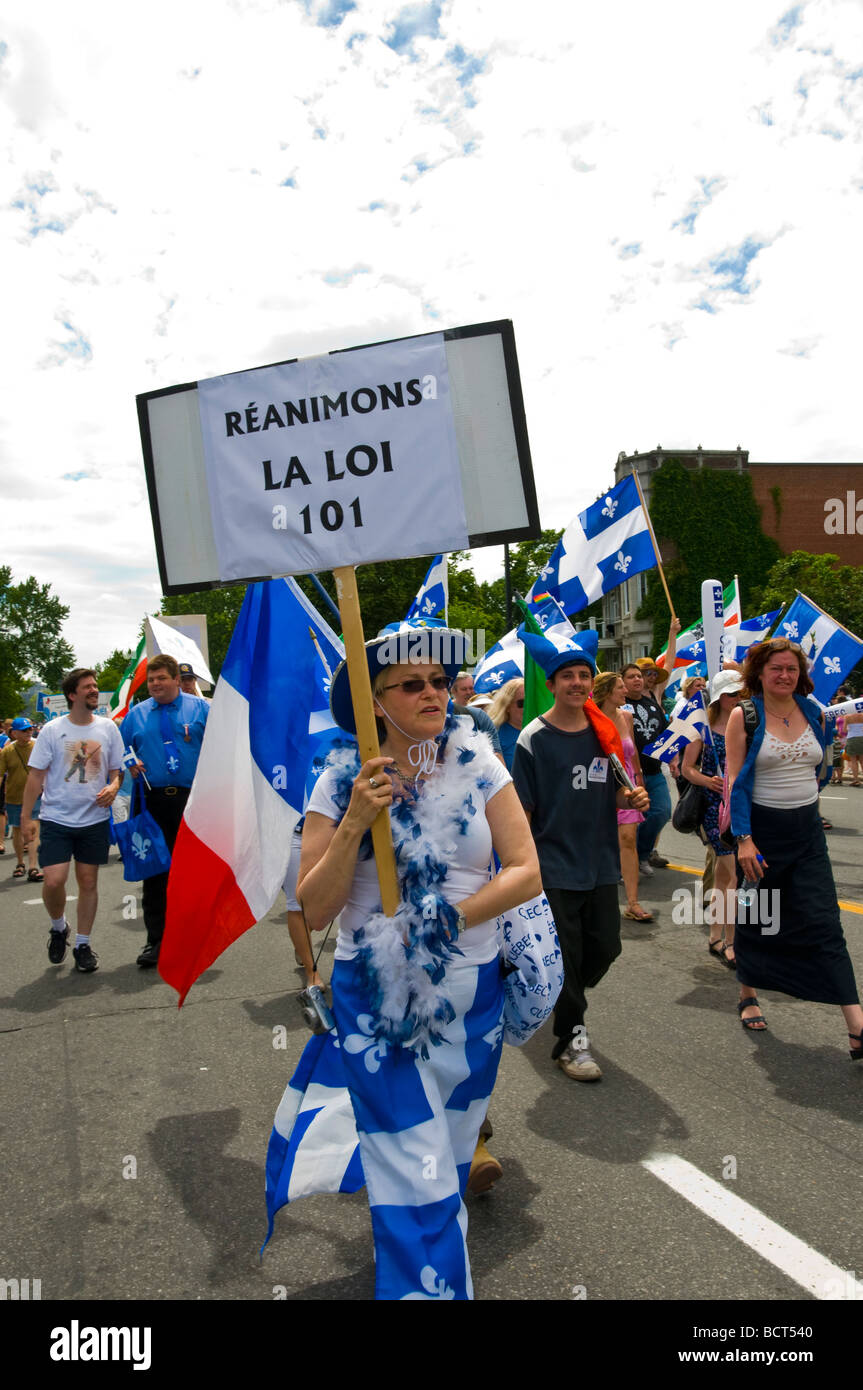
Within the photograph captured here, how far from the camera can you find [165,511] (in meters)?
3.09

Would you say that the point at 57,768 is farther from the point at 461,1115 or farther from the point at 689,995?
the point at 461,1115

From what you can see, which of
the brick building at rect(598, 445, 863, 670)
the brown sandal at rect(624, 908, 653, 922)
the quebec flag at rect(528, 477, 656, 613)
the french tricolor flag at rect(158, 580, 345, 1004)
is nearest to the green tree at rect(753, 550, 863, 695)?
the brick building at rect(598, 445, 863, 670)

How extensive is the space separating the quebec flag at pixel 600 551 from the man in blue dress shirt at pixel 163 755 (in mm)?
3566

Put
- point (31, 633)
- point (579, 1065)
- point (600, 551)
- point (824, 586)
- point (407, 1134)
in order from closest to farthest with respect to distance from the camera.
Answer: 1. point (407, 1134)
2. point (579, 1065)
3. point (600, 551)
4. point (824, 586)
5. point (31, 633)

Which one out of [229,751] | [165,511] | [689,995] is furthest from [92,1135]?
[689,995]

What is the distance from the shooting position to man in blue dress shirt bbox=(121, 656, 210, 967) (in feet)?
22.0

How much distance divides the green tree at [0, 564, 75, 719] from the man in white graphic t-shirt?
78.4m

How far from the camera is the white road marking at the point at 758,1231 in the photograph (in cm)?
269

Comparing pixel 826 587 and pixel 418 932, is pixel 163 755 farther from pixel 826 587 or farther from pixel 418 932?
pixel 826 587

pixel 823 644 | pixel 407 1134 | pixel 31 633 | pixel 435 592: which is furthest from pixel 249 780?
pixel 31 633

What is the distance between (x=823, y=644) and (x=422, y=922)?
752 centimetres

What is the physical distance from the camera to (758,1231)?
2.98m

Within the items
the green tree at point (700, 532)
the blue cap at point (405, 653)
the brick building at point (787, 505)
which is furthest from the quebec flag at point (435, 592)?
the brick building at point (787, 505)

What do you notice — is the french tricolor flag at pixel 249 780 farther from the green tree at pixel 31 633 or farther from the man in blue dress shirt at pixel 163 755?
the green tree at pixel 31 633
